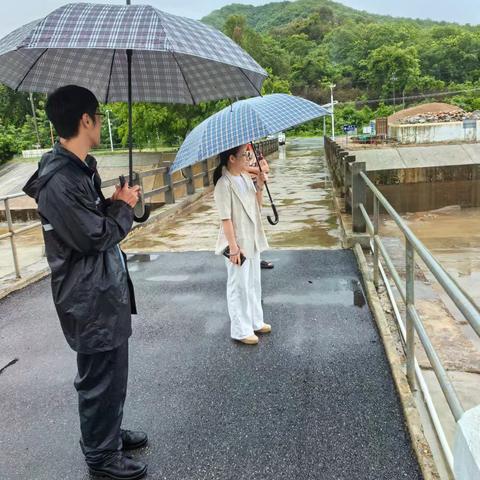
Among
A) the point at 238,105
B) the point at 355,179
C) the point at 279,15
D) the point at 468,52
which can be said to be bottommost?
the point at 355,179

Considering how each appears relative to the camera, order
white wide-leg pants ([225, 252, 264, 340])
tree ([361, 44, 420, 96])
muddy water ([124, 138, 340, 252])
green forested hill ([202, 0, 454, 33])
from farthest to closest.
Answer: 1. green forested hill ([202, 0, 454, 33])
2. tree ([361, 44, 420, 96])
3. muddy water ([124, 138, 340, 252])
4. white wide-leg pants ([225, 252, 264, 340])

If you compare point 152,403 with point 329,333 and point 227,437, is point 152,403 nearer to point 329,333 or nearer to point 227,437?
point 227,437

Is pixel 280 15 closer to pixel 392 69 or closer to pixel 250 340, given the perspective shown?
pixel 392 69

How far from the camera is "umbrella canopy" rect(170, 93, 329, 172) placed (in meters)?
3.38

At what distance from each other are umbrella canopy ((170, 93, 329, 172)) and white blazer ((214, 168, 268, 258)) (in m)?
0.31

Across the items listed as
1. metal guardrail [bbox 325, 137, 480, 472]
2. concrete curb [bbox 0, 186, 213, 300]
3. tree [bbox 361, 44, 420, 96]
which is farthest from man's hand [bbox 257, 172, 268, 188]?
tree [bbox 361, 44, 420, 96]

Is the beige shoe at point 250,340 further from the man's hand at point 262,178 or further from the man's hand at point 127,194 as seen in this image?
the man's hand at point 127,194

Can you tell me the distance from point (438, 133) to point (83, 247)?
38.1 m

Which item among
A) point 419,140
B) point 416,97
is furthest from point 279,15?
point 419,140

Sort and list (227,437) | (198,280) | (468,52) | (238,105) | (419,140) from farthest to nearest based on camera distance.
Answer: (468,52) < (419,140) < (198,280) < (238,105) < (227,437)

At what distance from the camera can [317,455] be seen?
2.65 m

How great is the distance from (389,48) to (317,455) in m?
107

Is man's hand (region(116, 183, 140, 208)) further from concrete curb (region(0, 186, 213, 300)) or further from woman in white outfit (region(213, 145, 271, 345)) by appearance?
concrete curb (region(0, 186, 213, 300))

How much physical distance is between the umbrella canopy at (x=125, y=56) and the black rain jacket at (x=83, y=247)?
1.71 ft
